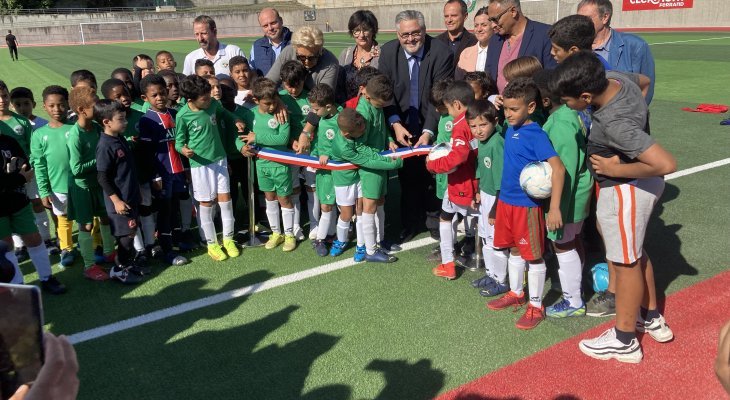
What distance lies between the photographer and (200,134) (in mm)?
5367

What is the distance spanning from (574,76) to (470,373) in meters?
2.00

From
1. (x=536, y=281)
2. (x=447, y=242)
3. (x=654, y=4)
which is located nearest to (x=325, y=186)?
(x=447, y=242)

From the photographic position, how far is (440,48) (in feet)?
18.7

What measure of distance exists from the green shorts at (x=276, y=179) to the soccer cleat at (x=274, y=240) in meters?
0.47

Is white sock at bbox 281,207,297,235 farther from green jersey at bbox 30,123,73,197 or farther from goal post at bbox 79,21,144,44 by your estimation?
goal post at bbox 79,21,144,44

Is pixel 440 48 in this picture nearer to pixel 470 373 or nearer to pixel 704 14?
pixel 470 373

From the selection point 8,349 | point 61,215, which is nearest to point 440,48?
point 61,215

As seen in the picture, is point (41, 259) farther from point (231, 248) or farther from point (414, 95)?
point (414, 95)

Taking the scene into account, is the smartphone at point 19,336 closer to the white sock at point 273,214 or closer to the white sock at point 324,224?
the white sock at point 324,224

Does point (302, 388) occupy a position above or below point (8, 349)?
below

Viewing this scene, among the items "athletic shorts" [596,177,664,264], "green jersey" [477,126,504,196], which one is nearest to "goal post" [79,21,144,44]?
"green jersey" [477,126,504,196]

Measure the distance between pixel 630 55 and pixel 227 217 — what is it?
4375 millimetres

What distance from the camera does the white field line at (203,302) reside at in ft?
14.0

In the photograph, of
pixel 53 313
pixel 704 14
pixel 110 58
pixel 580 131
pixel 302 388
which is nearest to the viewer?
pixel 302 388
